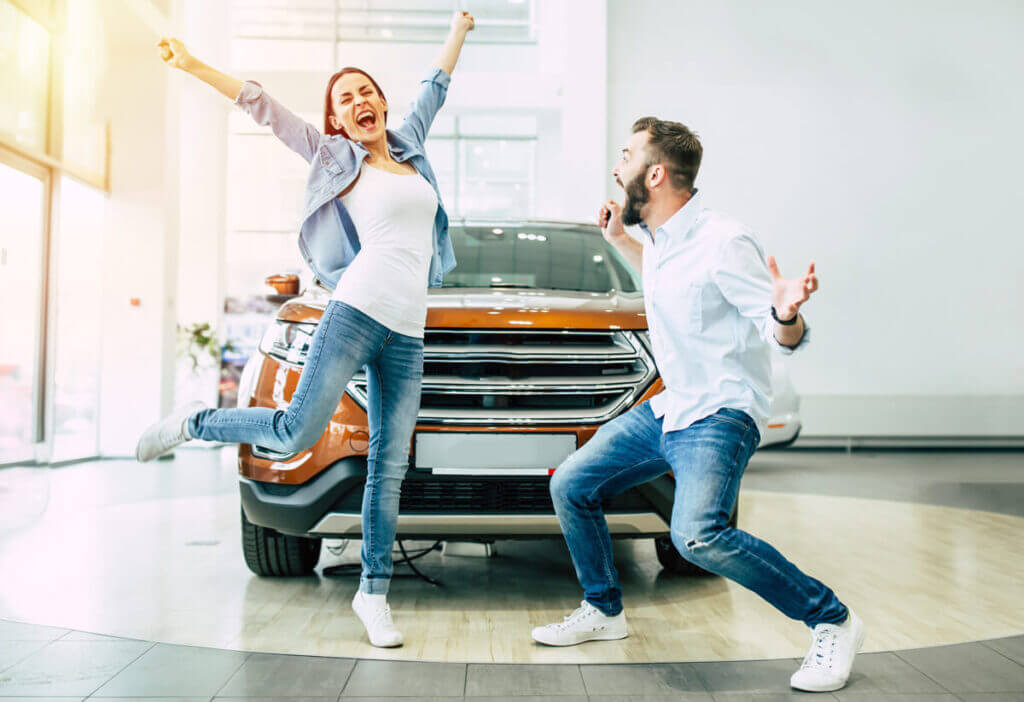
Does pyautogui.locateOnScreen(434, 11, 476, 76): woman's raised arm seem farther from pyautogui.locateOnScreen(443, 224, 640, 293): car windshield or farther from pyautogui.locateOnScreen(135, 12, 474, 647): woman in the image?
pyautogui.locateOnScreen(443, 224, 640, 293): car windshield

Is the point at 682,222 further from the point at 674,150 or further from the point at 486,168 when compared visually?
the point at 486,168

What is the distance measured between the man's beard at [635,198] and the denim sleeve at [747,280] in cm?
28

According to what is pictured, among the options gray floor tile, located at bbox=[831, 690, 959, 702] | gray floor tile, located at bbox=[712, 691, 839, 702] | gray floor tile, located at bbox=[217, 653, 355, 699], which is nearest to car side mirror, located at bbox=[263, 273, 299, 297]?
gray floor tile, located at bbox=[217, 653, 355, 699]

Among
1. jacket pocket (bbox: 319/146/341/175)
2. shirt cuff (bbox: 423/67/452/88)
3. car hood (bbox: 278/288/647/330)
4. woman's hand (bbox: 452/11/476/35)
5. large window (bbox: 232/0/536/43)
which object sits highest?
large window (bbox: 232/0/536/43)

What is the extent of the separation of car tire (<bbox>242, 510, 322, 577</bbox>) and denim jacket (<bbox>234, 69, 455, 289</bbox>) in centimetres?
104

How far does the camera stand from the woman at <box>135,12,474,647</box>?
2275 mm

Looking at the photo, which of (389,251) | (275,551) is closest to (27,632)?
(275,551)

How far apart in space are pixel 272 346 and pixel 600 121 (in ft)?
23.3

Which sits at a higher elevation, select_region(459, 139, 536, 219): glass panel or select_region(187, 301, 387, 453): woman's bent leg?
select_region(459, 139, 536, 219): glass panel

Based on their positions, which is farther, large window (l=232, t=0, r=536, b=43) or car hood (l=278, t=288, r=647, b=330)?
large window (l=232, t=0, r=536, b=43)

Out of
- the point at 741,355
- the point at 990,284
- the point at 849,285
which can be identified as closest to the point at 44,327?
the point at 741,355

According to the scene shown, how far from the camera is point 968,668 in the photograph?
220 centimetres

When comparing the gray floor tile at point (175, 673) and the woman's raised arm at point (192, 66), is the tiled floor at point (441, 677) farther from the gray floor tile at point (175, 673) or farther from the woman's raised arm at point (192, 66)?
the woman's raised arm at point (192, 66)

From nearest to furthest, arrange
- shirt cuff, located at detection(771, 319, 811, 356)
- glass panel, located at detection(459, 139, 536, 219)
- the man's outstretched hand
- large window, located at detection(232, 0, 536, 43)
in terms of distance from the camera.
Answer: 1. the man's outstretched hand
2. shirt cuff, located at detection(771, 319, 811, 356)
3. large window, located at detection(232, 0, 536, 43)
4. glass panel, located at detection(459, 139, 536, 219)
